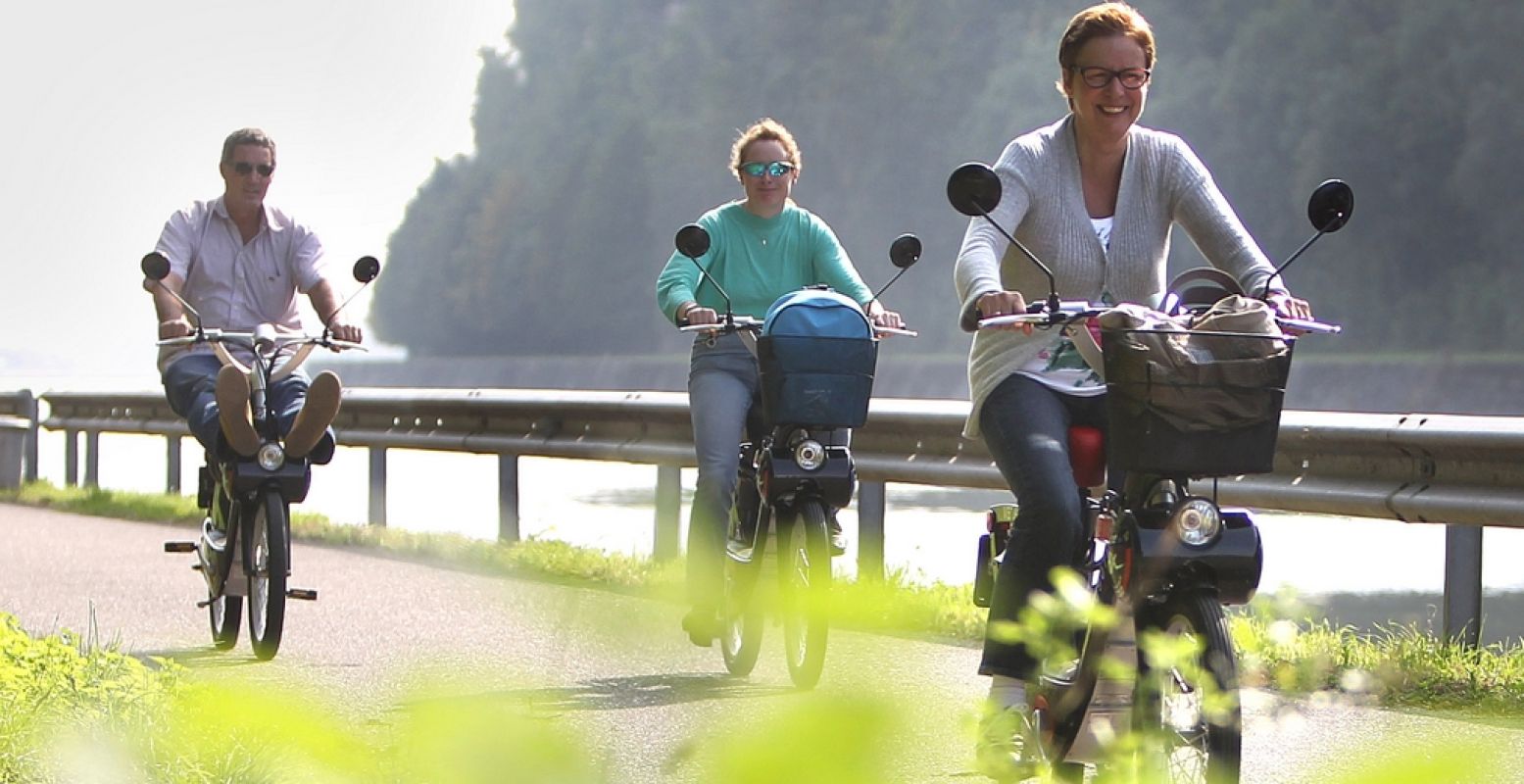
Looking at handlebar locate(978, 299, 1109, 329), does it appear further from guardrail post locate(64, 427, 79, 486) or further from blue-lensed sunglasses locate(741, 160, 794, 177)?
guardrail post locate(64, 427, 79, 486)

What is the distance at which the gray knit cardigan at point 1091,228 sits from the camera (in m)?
4.59

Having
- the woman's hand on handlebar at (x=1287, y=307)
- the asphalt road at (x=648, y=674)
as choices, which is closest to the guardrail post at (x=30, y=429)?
the woman's hand on handlebar at (x=1287, y=307)

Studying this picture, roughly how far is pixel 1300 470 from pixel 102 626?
4.31 m

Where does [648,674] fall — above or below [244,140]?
below

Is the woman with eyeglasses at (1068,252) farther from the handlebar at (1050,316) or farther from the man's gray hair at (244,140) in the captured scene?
the man's gray hair at (244,140)

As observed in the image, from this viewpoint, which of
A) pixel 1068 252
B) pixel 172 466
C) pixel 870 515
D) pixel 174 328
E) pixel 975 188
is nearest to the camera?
pixel 975 188

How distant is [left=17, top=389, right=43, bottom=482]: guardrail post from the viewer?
18.1 metres

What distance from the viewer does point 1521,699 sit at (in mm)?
6398

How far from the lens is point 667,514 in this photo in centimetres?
1050

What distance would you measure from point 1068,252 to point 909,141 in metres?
68.2

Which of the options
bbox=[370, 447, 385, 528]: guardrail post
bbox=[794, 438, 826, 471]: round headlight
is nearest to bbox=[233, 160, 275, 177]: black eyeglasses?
bbox=[794, 438, 826, 471]: round headlight

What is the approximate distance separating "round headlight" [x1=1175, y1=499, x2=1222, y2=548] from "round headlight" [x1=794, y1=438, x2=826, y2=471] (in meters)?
2.96

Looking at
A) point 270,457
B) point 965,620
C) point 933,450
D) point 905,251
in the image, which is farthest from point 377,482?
point 905,251

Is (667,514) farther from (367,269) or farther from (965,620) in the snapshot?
(367,269)
